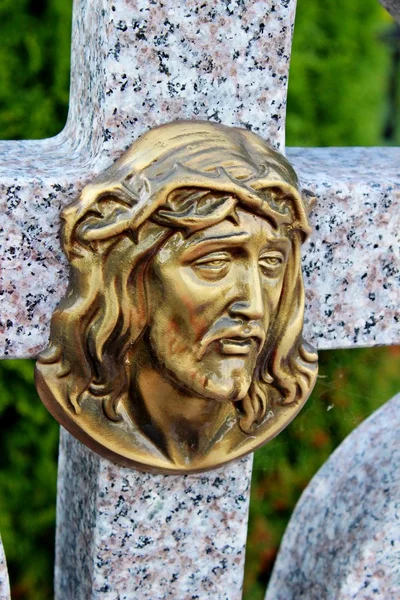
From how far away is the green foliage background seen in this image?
6.51ft

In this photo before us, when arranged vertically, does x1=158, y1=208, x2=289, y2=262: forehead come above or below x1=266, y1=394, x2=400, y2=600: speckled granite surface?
above

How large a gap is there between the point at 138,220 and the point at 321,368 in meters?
1.63

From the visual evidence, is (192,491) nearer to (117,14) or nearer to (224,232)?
(224,232)

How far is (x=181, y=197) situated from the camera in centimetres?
90

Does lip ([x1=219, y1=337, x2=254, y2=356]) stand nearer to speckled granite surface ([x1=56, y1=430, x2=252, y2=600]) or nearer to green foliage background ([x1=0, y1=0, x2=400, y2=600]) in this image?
speckled granite surface ([x1=56, y1=430, x2=252, y2=600])

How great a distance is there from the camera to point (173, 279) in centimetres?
92

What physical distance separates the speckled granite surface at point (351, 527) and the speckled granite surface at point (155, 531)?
0.48ft

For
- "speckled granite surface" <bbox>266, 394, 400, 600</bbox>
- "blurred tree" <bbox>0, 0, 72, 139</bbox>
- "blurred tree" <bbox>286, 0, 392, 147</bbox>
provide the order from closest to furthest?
1. "speckled granite surface" <bbox>266, 394, 400, 600</bbox>
2. "blurred tree" <bbox>0, 0, 72, 139</bbox>
3. "blurred tree" <bbox>286, 0, 392, 147</bbox>

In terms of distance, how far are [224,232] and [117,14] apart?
0.84 feet

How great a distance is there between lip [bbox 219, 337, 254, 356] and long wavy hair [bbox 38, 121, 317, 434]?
0.30ft

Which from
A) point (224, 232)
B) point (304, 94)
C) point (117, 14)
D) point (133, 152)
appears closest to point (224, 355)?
point (224, 232)

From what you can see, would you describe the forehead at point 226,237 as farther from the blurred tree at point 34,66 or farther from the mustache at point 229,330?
the blurred tree at point 34,66

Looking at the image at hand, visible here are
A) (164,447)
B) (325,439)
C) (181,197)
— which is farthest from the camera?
(325,439)

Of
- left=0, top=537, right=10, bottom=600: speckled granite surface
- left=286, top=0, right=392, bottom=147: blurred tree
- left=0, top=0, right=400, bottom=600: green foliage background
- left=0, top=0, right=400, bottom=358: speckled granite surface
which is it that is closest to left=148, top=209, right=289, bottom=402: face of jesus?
left=0, top=0, right=400, bottom=358: speckled granite surface
